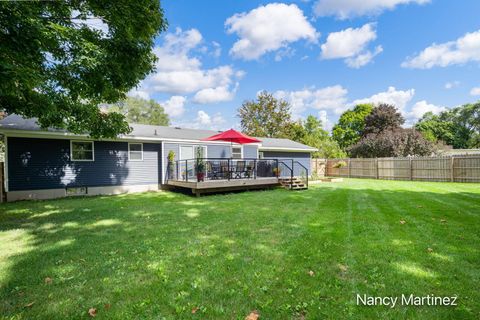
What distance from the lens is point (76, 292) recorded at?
288 cm

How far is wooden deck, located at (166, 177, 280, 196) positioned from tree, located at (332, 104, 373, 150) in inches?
1345

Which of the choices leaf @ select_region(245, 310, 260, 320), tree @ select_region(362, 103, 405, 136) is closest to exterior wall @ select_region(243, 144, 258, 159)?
leaf @ select_region(245, 310, 260, 320)

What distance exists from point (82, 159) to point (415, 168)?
20078mm

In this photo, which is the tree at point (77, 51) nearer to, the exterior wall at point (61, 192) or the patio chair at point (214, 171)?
the exterior wall at point (61, 192)

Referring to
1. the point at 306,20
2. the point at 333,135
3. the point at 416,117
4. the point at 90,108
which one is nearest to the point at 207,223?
the point at 90,108

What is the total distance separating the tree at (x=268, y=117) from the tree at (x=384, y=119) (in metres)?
10.7

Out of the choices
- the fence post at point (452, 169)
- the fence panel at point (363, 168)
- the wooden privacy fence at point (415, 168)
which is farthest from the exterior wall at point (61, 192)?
the fence post at point (452, 169)

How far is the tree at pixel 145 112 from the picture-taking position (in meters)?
43.5

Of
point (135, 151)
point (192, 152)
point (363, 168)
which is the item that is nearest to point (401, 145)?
point (363, 168)

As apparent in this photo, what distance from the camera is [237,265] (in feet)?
11.5

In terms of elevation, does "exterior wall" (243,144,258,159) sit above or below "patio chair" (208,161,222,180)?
above

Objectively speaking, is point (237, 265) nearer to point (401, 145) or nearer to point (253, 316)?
point (253, 316)

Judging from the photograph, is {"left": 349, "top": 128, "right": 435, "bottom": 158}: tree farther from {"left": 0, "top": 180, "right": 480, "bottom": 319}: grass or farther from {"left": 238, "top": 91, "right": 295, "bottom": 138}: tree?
{"left": 0, "top": 180, "right": 480, "bottom": 319}: grass

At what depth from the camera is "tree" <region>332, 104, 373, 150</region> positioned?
4322cm
